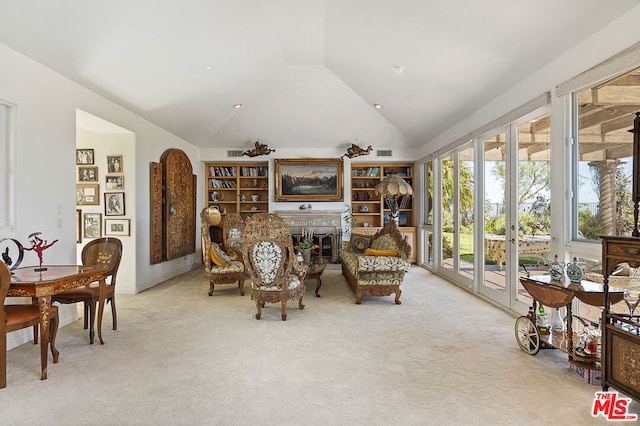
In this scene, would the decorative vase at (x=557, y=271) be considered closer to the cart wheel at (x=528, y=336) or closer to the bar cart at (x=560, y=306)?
the bar cart at (x=560, y=306)

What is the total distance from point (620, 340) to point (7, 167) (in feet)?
17.4

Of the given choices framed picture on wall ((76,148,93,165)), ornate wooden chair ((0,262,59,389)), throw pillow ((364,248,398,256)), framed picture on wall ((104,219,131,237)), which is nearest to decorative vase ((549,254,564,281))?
throw pillow ((364,248,398,256))

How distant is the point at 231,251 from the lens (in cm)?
634

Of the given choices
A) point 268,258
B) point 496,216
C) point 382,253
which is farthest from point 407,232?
point 268,258

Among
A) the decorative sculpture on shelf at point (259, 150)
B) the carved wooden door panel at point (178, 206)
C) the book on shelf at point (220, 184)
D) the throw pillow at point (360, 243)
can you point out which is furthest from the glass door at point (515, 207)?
the book on shelf at point (220, 184)

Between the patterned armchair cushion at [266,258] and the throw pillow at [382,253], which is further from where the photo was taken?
the throw pillow at [382,253]

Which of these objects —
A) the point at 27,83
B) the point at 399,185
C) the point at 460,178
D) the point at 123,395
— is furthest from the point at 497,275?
the point at 27,83

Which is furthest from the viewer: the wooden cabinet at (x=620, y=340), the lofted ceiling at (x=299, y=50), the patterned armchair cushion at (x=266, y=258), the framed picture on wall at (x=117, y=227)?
the framed picture on wall at (x=117, y=227)

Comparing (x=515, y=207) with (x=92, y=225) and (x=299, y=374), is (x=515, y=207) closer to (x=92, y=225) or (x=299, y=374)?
(x=299, y=374)

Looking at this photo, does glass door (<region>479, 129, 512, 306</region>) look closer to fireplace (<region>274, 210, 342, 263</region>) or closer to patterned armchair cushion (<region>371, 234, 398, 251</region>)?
patterned armchair cushion (<region>371, 234, 398, 251</region>)

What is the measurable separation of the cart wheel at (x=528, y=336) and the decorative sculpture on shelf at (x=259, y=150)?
641 cm

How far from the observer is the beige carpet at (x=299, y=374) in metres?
2.29

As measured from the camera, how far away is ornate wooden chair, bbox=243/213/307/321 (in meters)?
4.26

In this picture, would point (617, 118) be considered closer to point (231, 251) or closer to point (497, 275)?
point (497, 275)
